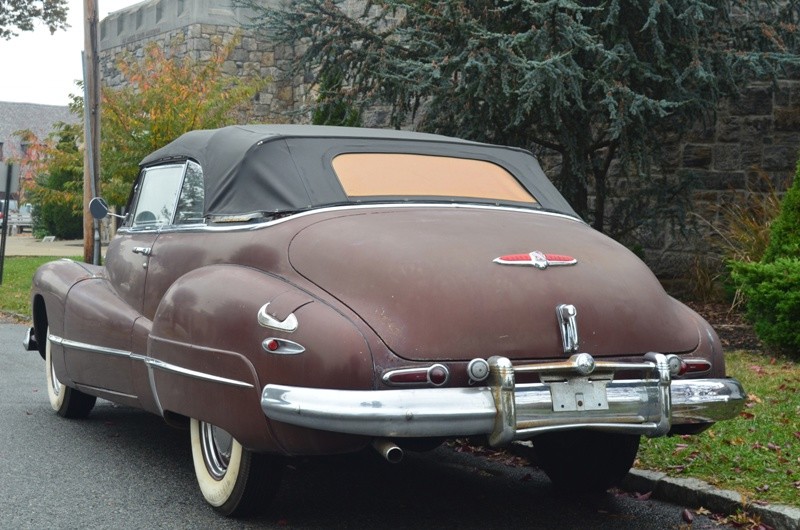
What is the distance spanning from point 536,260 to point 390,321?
74 cm

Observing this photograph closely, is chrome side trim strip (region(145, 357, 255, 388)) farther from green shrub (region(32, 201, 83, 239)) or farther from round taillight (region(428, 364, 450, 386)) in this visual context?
green shrub (region(32, 201, 83, 239))

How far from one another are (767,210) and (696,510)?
820cm

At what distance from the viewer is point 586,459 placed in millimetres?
5602

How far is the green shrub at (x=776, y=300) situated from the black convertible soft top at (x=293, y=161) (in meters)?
4.03

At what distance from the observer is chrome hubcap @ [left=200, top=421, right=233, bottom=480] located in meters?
5.16

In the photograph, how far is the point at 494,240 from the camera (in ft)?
16.2

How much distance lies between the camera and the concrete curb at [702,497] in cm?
491

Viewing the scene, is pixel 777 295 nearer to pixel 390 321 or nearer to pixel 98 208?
pixel 98 208

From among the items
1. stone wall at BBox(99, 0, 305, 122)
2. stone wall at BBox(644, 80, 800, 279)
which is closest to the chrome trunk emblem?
stone wall at BBox(644, 80, 800, 279)

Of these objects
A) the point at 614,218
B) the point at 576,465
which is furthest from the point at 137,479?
the point at 614,218

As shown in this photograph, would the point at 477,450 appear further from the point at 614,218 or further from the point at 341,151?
the point at 614,218

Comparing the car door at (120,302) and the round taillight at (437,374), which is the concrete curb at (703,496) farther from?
the car door at (120,302)

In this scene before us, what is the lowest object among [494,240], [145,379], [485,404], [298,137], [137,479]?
[137,479]

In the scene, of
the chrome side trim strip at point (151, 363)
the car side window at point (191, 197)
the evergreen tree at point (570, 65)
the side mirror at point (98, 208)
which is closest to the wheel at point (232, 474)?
the chrome side trim strip at point (151, 363)
